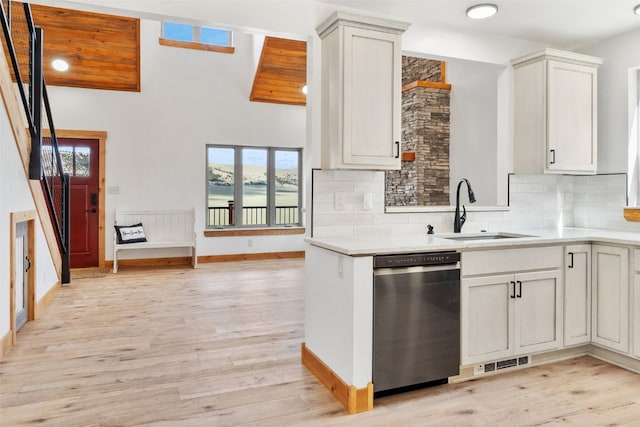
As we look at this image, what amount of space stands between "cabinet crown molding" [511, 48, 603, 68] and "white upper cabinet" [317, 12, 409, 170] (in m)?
1.35

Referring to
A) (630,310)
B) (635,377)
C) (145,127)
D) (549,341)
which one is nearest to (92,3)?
(549,341)

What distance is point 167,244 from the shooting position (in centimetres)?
689

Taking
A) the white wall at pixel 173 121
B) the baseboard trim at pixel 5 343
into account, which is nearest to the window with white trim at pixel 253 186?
the white wall at pixel 173 121

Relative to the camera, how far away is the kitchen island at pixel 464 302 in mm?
2357

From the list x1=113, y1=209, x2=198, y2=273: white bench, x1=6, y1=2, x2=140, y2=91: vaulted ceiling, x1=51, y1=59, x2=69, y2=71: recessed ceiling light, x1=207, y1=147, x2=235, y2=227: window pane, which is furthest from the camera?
x1=207, y1=147, x2=235, y2=227: window pane

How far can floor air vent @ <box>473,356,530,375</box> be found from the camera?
277 cm

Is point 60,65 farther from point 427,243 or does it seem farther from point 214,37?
point 427,243

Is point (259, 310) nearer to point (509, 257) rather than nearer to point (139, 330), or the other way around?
point (139, 330)

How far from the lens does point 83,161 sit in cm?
684

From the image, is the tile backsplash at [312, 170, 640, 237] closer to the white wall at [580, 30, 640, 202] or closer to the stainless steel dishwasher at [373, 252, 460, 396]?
the white wall at [580, 30, 640, 202]

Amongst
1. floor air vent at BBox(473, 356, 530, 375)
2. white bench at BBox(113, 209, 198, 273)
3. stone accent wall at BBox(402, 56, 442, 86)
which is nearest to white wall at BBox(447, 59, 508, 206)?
stone accent wall at BBox(402, 56, 442, 86)

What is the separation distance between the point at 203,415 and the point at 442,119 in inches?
188

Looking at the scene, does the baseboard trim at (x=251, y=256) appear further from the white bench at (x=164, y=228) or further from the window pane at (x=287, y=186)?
the window pane at (x=287, y=186)

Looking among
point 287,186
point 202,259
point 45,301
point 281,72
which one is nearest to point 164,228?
point 202,259
